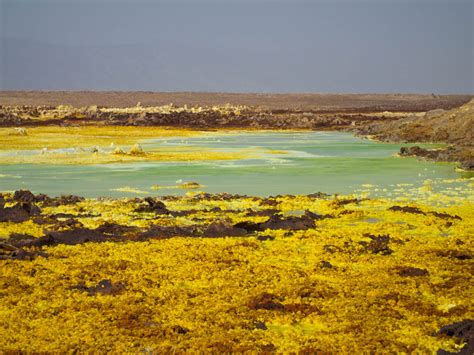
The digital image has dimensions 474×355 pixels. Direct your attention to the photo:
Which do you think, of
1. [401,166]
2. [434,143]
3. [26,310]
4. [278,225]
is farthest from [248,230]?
[434,143]

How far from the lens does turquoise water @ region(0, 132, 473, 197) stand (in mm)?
26906

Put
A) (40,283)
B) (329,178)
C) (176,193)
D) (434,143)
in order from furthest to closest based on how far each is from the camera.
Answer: (434,143), (329,178), (176,193), (40,283)

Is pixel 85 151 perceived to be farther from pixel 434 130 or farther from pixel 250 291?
pixel 250 291

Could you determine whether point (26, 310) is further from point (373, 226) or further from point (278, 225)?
point (373, 226)

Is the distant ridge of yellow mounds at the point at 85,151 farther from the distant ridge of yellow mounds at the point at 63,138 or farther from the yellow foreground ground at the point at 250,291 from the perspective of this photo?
the yellow foreground ground at the point at 250,291

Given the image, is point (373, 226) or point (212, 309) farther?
point (373, 226)

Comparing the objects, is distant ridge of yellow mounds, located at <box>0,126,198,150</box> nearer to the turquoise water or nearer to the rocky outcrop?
the turquoise water

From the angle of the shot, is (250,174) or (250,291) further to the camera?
(250,174)

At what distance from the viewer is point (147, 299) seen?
40.3 ft

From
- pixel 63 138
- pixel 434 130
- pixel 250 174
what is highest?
pixel 434 130

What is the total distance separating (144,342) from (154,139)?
46421 mm

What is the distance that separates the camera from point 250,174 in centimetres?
3188

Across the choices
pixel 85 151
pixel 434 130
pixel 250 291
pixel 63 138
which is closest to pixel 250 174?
pixel 85 151

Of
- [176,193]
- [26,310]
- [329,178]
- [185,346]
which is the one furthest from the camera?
[329,178]
